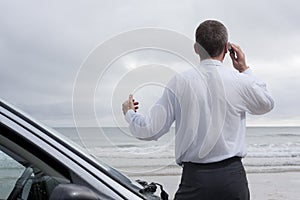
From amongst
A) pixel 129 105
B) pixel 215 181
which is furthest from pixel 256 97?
pixel 129 105

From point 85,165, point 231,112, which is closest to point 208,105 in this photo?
point 231,112

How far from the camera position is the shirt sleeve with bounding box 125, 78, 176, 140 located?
2654mm

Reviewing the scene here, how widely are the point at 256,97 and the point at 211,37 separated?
457 millimetres

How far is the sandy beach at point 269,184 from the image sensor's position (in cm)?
1197

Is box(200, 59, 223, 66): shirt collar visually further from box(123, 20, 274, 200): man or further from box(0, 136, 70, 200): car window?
box(0, 136, 70, 200): car window

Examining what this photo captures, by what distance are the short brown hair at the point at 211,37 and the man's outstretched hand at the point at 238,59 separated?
0.38 ft

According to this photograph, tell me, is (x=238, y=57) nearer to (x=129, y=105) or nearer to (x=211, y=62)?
(x=211, y=62)

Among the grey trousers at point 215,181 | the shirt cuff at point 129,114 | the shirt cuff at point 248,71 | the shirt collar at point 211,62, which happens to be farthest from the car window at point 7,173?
the shirt cuff at point 248,71

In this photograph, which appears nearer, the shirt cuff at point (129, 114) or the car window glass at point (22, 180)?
the car window glass at point (22, 180)

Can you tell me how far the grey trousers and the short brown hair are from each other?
68cm

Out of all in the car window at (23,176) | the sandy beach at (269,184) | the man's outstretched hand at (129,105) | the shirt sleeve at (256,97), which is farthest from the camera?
the sandy beach at (269,184)

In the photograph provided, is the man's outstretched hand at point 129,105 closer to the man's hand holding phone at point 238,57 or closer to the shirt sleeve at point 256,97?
the shirt sleeve at point 256,97

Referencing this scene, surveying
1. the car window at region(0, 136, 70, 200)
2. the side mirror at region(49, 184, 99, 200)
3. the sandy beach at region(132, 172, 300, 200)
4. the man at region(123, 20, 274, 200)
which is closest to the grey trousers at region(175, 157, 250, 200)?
the man at region(123, 20, 274, 200)

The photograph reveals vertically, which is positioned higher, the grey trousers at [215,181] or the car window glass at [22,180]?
the car window glass at [22,180]
